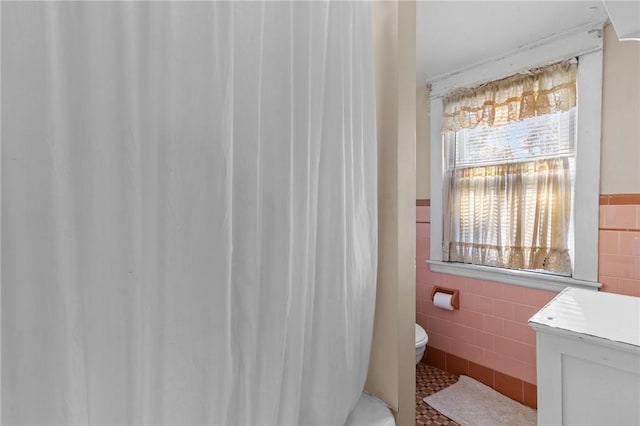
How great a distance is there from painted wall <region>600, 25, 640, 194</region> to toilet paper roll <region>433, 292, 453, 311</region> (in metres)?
1.06

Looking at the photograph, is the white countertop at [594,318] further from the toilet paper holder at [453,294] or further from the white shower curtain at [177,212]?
the toilet paper holder at [453,294]

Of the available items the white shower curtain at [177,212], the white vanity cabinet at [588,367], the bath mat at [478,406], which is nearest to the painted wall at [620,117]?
the white vanity cabinet at [588,367]

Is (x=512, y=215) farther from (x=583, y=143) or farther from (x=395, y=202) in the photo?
(x=395, y=202)

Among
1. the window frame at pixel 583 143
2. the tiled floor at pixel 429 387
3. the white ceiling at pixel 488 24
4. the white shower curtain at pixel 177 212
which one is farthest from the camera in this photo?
the tiled floor at pixel 429 387

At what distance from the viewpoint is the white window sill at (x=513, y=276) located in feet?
5.87

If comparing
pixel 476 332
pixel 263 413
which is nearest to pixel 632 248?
pixel 476 332

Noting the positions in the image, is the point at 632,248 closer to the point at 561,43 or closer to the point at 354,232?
the point at 561,43

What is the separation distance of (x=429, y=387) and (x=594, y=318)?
133cm

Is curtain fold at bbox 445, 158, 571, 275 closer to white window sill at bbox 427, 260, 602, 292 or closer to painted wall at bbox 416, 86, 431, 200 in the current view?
white window sill at bbox 427, 260, 602, 292

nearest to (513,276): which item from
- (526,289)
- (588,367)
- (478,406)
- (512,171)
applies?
(526,289)

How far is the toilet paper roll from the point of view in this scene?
222 cm

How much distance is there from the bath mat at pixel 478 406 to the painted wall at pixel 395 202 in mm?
1212

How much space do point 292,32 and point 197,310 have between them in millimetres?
593

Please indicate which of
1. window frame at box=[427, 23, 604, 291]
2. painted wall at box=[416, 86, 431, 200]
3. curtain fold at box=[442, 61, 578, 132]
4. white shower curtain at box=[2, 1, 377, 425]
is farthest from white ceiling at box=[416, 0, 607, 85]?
white shower curtain at box=[2, 1, 377, 425]
